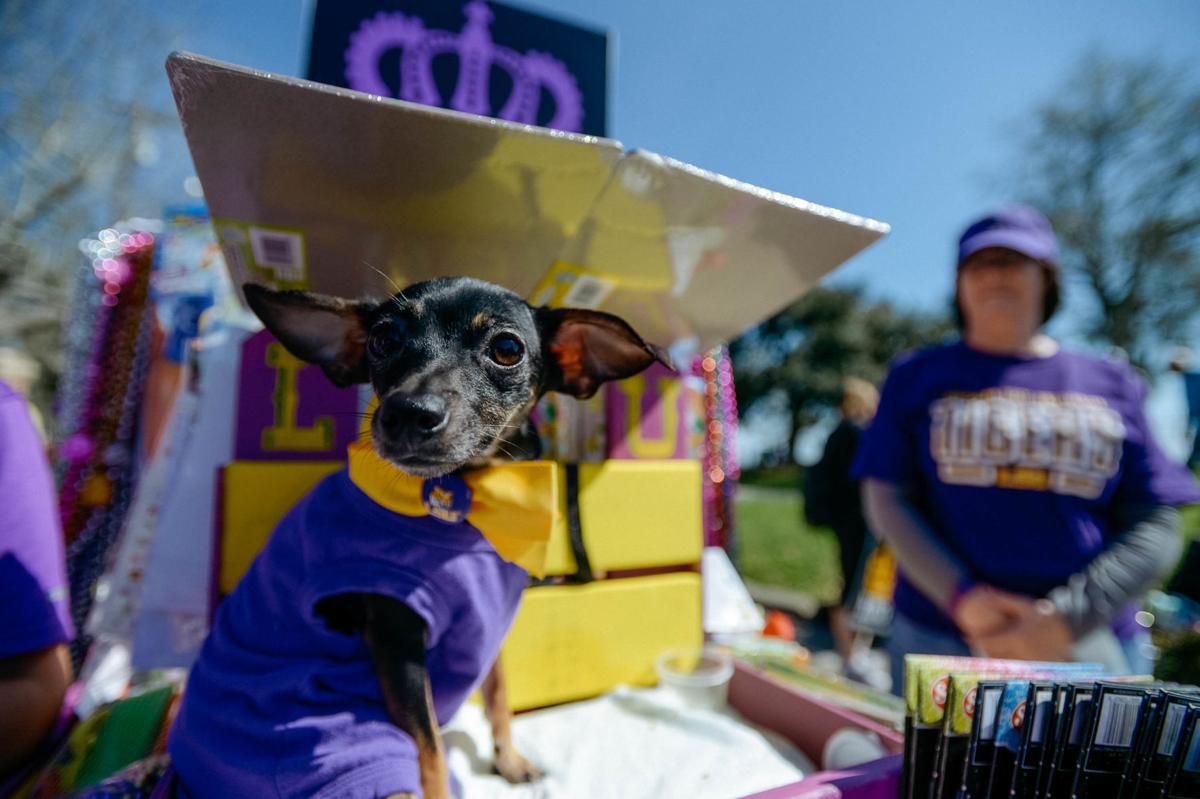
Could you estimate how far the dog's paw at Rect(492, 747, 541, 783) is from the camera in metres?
1.32

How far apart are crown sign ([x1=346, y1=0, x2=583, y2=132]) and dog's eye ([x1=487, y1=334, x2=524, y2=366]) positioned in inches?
33.2

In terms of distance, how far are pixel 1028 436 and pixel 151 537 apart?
244cm

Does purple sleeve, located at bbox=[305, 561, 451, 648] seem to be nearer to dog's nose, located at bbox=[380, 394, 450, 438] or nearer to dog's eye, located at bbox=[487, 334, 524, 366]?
dog's nose, located at bbox=[380, 394, 450, 438]

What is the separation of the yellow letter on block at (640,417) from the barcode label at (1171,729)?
4.13 feet

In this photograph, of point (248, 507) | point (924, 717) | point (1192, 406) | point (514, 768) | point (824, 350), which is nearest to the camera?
point (924, 717)

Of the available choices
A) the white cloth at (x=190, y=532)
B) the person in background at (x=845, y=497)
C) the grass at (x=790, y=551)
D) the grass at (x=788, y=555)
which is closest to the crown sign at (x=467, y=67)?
the white cloth at (x=190, y=532)

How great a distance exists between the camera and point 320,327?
1146mm

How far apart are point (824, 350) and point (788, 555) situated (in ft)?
74.8

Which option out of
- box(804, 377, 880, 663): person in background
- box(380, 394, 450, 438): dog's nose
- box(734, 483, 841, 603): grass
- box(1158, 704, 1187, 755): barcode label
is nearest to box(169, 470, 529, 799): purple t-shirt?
box(380, 394, 450, 438): dog's nose

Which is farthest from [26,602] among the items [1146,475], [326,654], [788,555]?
[788,555]

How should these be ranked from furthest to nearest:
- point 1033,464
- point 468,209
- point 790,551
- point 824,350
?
point 824,350 → point 790,551 → point 1033,464 → point 468,209

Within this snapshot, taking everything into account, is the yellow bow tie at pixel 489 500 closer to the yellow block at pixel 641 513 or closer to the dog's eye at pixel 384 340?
the dog's eye at pixel 384 340

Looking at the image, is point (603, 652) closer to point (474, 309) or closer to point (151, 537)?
point (474, 309)

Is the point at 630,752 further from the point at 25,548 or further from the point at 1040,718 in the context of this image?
Answer: the point at 25,548
